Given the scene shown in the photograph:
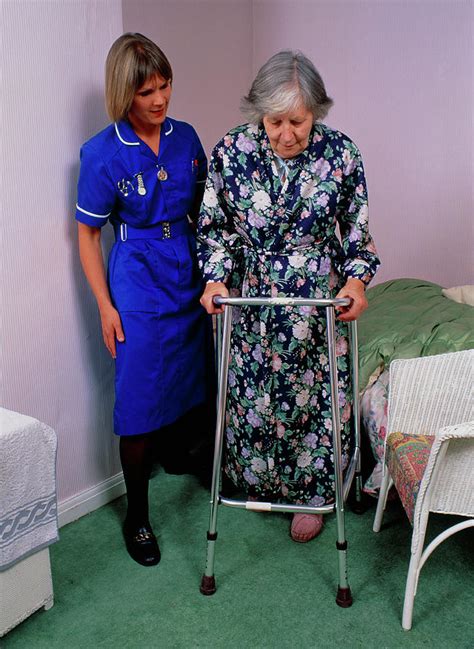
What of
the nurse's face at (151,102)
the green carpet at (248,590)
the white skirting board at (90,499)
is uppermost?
the nurse's face at (151,102)

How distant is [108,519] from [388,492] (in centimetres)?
91

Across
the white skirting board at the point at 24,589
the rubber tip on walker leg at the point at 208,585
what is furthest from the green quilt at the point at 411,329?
the white skirting board at the point at 24,589

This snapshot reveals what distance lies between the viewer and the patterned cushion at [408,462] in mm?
1787

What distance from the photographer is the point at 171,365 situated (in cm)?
221

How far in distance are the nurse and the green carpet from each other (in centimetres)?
13

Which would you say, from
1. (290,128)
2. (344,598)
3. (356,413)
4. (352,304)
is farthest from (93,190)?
(344,598)

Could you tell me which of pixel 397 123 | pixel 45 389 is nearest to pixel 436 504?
pixel 45 389

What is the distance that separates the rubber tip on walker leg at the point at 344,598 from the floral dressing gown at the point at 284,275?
→ 39 cm

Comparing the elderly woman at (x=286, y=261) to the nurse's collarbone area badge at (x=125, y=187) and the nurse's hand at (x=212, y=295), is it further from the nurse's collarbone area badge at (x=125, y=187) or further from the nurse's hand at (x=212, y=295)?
the nurse's collarbone area badge at (x=125, y=187)

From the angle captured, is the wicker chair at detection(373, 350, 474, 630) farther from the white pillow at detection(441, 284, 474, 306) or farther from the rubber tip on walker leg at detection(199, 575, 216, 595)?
the white pillow at detection(441, 284, 474, 306)

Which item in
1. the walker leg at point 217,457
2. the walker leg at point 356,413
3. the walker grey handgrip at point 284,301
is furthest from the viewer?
the walker leg at point 356,413

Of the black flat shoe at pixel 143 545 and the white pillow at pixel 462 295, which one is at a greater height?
the white pillow at pixel 462 295

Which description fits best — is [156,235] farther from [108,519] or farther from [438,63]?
[438,63]

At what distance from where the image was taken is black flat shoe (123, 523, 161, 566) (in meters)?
2.12
